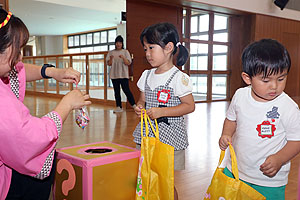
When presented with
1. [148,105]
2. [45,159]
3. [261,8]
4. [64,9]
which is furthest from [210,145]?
[64,9]

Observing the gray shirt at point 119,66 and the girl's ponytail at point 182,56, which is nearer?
the girl's ponytail at point 182,56

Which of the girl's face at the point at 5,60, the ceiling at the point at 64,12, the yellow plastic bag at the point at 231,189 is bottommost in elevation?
the yellow plastic bag at the point at 231,189

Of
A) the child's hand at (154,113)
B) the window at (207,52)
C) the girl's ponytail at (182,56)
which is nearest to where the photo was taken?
the child's hand at (154,113)

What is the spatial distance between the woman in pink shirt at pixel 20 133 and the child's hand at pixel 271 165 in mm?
743

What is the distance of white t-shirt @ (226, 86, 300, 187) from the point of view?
3.77 ft

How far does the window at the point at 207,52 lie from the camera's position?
7.38 metres

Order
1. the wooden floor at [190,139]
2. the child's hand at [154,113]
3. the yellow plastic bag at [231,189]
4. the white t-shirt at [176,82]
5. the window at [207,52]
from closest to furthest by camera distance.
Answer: the yellow plastic bag at [231,189] < the child's hand at [154,113] < the white t-shirt at [176,82] < the wooden floor at [190,139] < the window at [207,52]

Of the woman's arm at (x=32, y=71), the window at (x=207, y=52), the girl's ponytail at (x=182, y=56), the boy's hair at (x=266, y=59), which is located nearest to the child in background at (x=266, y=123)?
the boy's hair at (x=266, y=59)

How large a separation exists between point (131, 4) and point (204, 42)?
8.43 ft

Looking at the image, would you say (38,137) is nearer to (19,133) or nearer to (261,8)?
(19,133)

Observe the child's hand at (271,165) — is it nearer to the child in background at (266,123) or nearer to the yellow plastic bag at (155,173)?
the child in background at (266,123)

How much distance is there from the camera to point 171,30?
1638 mm

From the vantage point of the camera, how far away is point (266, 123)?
117 cm

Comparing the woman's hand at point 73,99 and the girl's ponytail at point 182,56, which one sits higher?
the girl's ponytail at point 182,56
